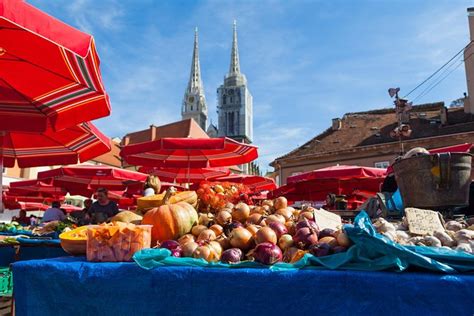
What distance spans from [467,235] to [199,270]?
1698mm

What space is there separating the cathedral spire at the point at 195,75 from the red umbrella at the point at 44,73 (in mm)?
124528

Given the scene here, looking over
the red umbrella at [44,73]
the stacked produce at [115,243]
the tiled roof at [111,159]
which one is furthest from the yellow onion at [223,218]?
the tiled roof at [111,159]

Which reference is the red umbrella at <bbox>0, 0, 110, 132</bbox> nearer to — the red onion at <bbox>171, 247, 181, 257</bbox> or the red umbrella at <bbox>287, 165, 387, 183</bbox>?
the red onion at <bbox>171, 247, 181, 257</bbox>

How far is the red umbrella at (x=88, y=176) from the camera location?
8758 mm

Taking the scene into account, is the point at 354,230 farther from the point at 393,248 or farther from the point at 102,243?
the point at 102,243

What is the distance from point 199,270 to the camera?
208 cm

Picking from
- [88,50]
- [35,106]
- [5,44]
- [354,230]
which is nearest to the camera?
[354,230]

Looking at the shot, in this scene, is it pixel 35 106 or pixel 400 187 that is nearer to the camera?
pixel 400 187

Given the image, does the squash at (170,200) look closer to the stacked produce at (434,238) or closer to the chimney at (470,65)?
the stacked produce at (434,238)

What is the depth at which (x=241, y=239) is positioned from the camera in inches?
105

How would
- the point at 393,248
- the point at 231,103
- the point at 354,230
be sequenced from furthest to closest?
1. the point at 231,103
2. the point at 354,230
3. the point at 393,248

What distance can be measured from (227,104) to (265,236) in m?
131

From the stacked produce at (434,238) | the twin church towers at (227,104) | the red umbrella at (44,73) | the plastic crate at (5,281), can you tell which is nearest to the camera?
the stacked produce at (434,238)

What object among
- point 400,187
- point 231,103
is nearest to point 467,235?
point 400,187
